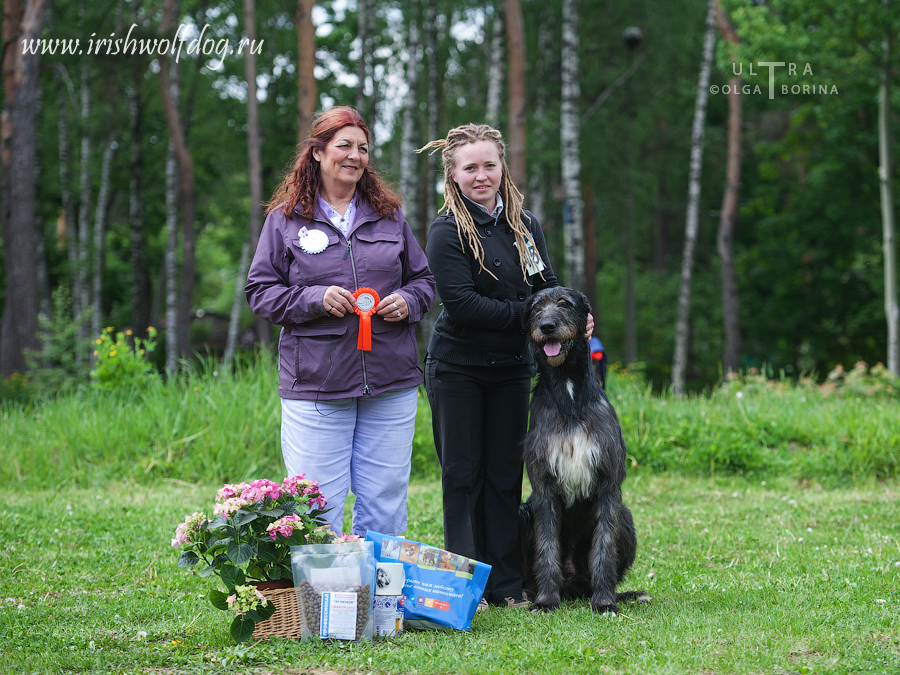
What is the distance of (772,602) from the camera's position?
12.6ft

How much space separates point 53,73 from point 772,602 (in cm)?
2378

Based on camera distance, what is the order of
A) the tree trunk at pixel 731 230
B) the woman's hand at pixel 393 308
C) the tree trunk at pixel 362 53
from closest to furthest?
the woman's hand at pixel 393 308 → the tree trunk at pixel 731 230 → the tree trunk at pixel 362 53

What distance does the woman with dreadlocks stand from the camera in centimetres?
390

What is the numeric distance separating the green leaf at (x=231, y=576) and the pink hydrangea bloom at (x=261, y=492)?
28 cm

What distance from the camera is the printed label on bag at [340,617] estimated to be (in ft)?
10.6

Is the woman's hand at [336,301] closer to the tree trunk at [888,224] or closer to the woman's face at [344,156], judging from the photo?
the woman's face at [344,156]

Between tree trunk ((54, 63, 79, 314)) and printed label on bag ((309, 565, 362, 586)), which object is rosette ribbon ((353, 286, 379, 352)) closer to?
printed label on bag ((309, 565, 362, 586))

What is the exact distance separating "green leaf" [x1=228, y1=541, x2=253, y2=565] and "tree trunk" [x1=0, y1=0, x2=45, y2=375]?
11708mm

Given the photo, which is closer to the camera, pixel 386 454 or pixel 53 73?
pixel 386 454

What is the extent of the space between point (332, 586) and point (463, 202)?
6.24 ft

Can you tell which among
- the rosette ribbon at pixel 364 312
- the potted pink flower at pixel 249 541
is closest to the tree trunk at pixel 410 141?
the rosette ribbon at pixel 364 312

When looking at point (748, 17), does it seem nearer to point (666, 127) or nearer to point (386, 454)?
point (666, 127)

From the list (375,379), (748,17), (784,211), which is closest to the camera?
(375,379)

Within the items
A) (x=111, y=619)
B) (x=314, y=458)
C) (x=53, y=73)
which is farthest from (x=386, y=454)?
(x=53, y=73)
